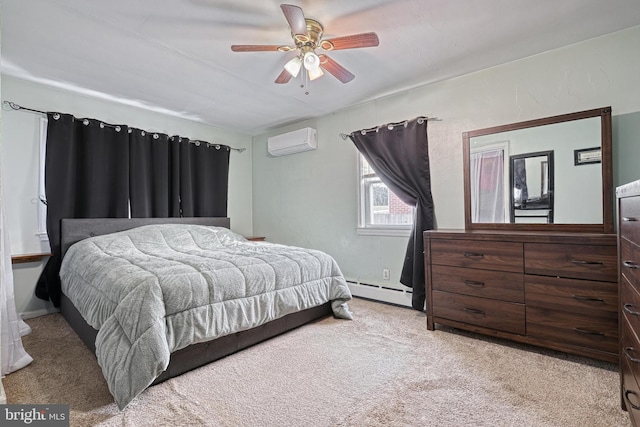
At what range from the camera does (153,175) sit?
379 centimetres

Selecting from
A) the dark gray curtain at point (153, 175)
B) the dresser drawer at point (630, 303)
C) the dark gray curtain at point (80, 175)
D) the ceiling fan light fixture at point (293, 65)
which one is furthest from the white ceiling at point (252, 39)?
the dresser drawer at point (630, 303)

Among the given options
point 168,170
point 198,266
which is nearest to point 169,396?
point 198,266

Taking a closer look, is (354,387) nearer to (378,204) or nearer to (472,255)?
(472,255)

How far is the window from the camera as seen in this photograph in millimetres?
3432

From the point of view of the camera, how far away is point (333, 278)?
2918 mm

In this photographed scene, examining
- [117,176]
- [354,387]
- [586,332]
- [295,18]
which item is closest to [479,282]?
[586,332]

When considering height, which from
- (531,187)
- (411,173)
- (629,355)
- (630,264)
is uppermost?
(411,173)

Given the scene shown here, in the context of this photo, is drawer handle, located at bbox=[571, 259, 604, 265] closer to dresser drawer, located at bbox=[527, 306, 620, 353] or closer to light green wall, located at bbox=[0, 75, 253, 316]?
Result: dresser drawer, located at bbox=[527, 306, 620, 353]

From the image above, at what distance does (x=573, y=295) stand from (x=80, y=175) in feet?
14.7

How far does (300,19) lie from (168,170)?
284 centimetres

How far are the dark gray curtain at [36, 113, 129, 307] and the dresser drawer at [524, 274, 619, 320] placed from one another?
12.9 ft

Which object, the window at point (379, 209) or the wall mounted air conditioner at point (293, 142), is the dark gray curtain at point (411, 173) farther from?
the wall mounted air conditioner at point (293, 142)

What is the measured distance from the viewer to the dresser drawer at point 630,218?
1.17 metres

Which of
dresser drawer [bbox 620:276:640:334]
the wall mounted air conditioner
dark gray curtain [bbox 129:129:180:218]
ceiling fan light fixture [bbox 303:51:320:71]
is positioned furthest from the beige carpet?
the wall mounted air conditioner
